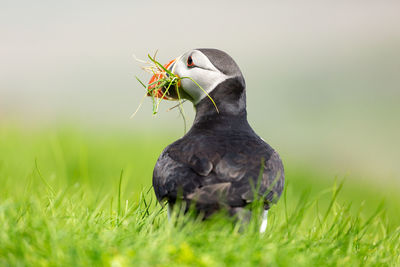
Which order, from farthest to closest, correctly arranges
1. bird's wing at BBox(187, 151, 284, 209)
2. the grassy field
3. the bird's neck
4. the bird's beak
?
the bird's beak < the bird's neck < bird's wing at BBox(187, 151, 284, 209) < the grassy field

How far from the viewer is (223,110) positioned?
438 cm

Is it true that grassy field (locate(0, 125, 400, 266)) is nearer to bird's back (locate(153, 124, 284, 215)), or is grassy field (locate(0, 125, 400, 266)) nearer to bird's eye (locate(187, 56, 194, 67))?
bird's back (locate(153, 124, 284, 215))

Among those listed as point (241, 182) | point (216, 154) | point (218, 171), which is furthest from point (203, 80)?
point (241, 182)

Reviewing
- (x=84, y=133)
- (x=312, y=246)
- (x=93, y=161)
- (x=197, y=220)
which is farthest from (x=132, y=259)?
(x=84, y=133)

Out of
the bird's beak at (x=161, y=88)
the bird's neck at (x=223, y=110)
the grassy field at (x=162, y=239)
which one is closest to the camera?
the grassy field at (x=162, y=239)

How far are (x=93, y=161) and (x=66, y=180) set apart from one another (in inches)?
72.1

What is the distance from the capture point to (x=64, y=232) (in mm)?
3168

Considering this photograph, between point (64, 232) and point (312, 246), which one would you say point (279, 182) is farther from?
point (64, 232)

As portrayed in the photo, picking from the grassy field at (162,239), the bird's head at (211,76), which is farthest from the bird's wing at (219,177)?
the bird's head at (211,76)

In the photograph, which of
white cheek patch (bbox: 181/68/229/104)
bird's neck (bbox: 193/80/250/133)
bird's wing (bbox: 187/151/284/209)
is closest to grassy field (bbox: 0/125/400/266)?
bird's wing (bbox: 187/151/284/209)

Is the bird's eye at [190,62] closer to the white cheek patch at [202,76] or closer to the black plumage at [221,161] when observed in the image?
the white cheek patch at [202,76]

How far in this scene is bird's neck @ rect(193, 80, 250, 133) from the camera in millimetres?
4340

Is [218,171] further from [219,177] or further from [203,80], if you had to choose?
[203,80]

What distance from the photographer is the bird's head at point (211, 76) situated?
4.38 m
